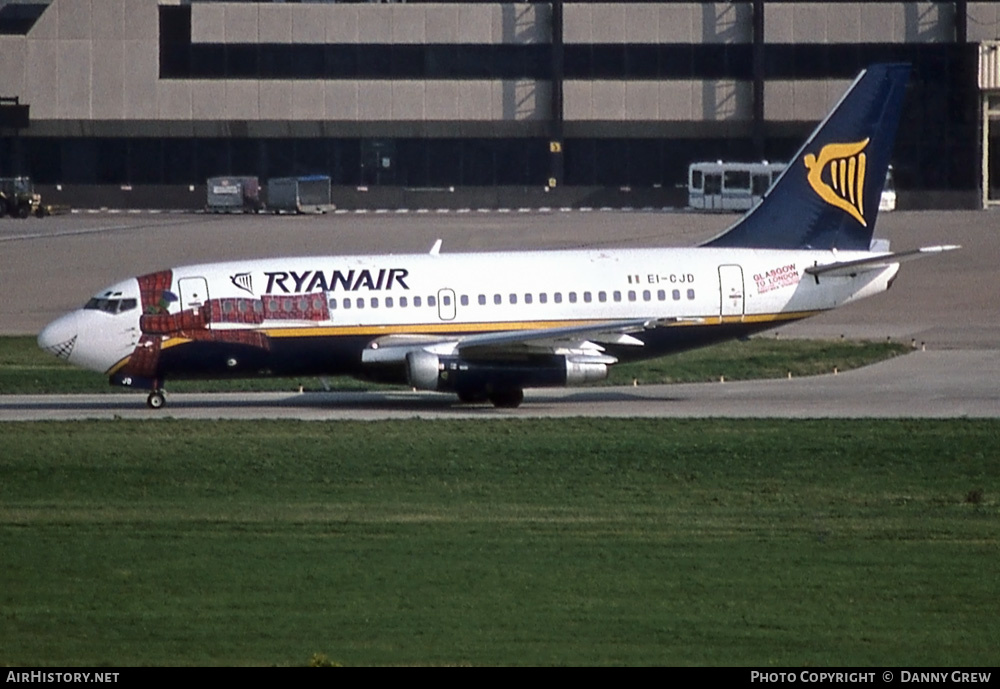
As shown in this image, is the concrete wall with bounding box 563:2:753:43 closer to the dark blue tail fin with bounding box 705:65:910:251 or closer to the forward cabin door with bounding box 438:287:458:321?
the dark blue tail fin with bounding box 705:65:910:251

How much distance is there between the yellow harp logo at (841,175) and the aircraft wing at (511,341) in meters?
5.04

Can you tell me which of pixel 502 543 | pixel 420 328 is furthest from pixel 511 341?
pixel 502 543

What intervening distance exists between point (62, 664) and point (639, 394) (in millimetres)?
23325

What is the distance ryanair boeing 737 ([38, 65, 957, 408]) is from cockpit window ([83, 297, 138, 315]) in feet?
0.12

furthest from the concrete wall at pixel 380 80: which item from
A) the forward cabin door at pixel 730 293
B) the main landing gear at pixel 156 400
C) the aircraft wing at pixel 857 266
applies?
the main landing gear at pixel 156 400

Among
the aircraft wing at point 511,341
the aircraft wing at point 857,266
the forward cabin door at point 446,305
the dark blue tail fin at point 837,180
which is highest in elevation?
the dark blue tail fin at point 837,180

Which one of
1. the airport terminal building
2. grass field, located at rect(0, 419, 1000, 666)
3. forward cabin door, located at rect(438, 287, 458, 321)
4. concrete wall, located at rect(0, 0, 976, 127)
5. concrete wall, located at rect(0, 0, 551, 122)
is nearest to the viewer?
grass field, located at rect(0, 419, 1000, 666)

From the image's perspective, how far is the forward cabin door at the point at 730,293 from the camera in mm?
34688

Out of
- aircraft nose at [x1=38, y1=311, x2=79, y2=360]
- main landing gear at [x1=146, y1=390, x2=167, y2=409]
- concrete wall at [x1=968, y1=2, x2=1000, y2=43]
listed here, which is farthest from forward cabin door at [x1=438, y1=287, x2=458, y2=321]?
concrete wall at [x1=968, y1=2, x2=1000, y2=43]

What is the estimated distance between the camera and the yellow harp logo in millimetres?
35969

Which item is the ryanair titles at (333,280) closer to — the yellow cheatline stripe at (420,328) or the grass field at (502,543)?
the yellow cheatline stripe at (420,328)

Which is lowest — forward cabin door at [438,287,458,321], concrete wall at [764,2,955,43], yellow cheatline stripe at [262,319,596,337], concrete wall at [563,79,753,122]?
yellow cheatline stripe at [262,319,596,337]
